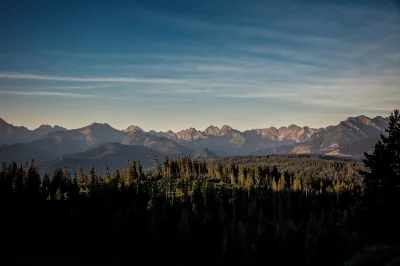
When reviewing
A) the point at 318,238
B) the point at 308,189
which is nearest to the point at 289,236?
the point at 318,238

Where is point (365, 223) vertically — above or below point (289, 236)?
above

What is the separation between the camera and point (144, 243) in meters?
84.1

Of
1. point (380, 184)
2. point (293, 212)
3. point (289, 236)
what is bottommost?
point (293, 212)

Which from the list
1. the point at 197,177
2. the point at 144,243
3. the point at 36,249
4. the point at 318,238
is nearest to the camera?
the point at 318,238

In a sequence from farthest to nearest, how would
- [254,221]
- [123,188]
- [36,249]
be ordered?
[123,188], [254,221], [36,249]

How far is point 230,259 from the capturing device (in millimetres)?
77062

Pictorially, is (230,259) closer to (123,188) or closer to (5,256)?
(5,256)

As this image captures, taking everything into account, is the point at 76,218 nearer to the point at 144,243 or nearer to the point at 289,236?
the point at 144,243

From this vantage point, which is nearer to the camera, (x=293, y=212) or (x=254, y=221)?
(x=254, y=221)

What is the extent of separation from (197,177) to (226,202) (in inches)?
1949

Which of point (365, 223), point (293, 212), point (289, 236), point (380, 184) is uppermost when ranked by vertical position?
point (380, 184)

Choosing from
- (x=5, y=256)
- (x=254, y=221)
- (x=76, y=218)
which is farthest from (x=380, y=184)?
(x=254, y=221)

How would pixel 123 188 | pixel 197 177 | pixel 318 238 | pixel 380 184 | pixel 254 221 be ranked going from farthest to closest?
pixel 197 177 < pixel 123 188 < pixel 254 221 < pixel 318 238 < pixel 380 184

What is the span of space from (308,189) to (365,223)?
154 m
